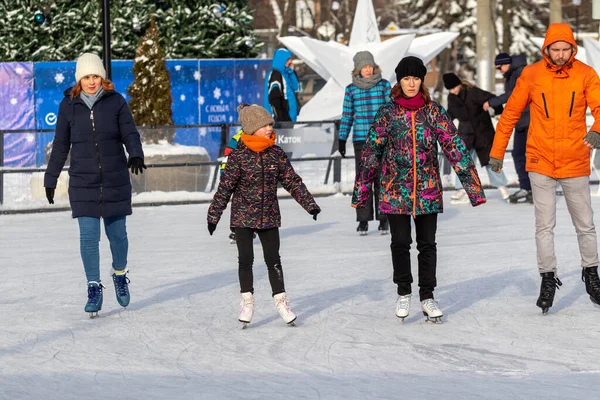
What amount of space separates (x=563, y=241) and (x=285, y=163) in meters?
4.95

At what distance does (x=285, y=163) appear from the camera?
7.66 metres

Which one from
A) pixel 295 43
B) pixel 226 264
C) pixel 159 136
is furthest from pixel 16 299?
pixel 295 43

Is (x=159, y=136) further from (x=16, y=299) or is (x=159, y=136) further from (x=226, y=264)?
(x=16, y=299)

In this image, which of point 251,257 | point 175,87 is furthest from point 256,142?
point 175,87

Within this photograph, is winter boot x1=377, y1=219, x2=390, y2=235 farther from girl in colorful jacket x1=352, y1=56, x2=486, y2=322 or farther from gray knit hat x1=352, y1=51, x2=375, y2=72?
girl in colorful jacket x1=352, y1=56, x2=486, y2=322

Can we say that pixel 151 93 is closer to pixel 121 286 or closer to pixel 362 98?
pixel 362 98

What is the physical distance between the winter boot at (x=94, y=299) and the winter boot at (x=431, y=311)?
193cm

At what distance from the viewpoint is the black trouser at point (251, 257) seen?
7.69m

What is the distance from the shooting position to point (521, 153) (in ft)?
51.3

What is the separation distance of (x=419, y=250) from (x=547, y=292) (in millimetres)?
843

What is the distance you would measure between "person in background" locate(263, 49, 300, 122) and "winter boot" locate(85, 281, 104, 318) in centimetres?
1022

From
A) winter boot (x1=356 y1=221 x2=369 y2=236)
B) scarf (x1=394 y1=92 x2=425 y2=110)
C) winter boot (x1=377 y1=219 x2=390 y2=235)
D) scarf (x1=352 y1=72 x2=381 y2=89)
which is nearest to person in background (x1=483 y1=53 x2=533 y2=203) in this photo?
winter boot (x1=377 y1=219 x2=390 y2=235)

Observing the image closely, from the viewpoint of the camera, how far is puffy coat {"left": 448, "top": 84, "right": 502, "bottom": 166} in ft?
51.5

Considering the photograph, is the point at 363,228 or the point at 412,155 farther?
the point at 363,228
